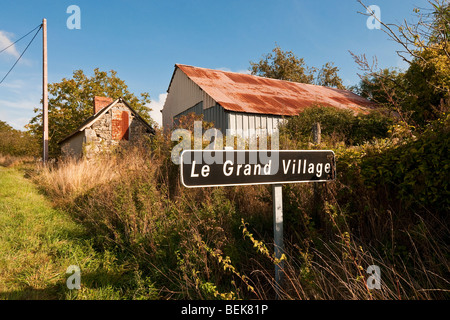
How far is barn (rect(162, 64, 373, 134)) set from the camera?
12195mm

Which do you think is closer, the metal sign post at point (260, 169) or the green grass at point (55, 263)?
the metal sign post at point (260, 169)

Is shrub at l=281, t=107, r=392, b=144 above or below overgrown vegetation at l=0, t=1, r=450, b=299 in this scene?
above

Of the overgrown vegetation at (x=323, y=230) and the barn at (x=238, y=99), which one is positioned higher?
the barn at (x=238, y=99)

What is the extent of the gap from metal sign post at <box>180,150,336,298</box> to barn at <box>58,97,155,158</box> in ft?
44.6

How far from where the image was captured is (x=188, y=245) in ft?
10.9

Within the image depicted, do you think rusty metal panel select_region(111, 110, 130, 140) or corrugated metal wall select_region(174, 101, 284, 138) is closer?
corrugated metal wall select_region(174, 101, 284, 138)

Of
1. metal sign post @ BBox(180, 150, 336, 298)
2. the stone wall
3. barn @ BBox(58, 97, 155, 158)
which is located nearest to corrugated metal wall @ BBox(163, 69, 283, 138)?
barn @ BBox(58, 97, 155, 158)

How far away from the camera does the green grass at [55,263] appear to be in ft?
9.63

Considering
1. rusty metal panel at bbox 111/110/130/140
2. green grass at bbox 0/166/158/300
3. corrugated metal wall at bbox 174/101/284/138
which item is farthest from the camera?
rusty metal panel at bbox 111/110/130/140

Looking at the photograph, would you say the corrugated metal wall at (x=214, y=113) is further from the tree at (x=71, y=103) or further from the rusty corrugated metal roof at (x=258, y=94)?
the tree at (x=71, y=103)

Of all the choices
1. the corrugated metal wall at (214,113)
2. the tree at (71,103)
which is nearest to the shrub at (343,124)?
the corrugated metal wall at (214,113)

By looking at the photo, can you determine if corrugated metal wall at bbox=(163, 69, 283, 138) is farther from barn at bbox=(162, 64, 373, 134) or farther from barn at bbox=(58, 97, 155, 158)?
barn at bbox=(58, 97, 155, 158)
